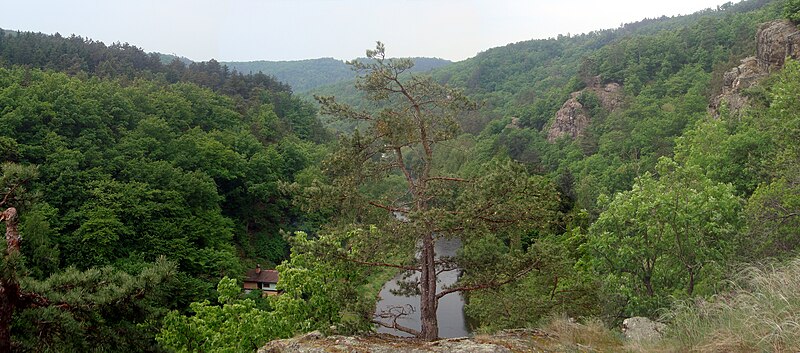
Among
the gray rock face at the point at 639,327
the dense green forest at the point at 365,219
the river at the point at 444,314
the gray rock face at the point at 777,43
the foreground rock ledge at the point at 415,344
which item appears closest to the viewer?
the dense green forest at the point at 365,219

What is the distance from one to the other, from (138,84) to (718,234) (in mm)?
51263

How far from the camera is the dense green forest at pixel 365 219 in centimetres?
680


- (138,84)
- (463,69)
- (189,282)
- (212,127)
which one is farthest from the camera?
(463,69)

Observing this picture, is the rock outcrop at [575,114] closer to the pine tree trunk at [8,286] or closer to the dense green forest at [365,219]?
the dense green forest at [365,219]

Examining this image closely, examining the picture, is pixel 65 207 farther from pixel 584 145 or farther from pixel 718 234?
pixel 584 145

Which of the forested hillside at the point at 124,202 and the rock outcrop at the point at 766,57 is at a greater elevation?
the rock outcrop at the point at 766,57

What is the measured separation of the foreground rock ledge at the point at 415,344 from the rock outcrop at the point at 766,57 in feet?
88.6

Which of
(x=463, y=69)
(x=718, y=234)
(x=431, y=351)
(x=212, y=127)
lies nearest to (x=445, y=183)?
(x=431, y=351)

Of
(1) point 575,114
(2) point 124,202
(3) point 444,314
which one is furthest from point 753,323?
(1) point 575,114

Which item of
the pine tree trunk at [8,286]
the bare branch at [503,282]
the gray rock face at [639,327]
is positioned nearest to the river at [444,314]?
the bare branch at [503,282]

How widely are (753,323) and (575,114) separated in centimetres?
6239

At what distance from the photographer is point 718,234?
12125mm

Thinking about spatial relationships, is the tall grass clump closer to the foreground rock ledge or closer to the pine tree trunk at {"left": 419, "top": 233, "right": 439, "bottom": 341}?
the foreground rock ledge

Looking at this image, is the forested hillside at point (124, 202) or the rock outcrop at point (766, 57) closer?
the forested hillside at point (124, 202)
